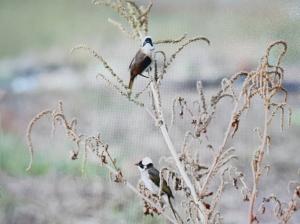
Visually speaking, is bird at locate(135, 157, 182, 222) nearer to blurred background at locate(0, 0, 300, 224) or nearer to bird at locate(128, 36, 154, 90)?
blurred background at locate(0, 0, 300, 224)

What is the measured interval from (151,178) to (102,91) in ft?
0.90

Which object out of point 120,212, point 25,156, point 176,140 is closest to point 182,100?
point 176,140

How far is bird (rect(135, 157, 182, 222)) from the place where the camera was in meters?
1.43

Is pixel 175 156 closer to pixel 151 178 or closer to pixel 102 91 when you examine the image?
pixel 151 178

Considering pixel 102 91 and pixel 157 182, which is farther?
pixel 102 91

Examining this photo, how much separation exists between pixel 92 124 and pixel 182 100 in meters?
0.25

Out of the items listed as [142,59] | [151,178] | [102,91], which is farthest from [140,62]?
[151,178]

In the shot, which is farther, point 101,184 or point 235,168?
point 101,184

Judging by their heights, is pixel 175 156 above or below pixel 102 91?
below

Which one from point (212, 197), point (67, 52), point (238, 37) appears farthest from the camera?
point (67, 52)

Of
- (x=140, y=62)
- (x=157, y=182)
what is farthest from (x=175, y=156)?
(x=140, y=62)

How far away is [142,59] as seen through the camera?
59.1 inches

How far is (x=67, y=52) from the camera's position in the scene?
1641mm

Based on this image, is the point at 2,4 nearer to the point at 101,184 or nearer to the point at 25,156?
the point at 25,156
